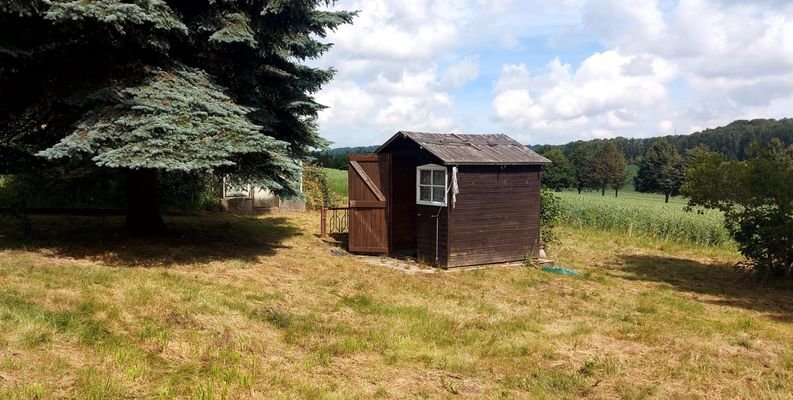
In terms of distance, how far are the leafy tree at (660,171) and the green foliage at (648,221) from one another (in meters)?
45.1

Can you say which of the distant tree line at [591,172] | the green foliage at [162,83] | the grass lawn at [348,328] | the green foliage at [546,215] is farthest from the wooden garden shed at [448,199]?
the distant tree line at [591,172]

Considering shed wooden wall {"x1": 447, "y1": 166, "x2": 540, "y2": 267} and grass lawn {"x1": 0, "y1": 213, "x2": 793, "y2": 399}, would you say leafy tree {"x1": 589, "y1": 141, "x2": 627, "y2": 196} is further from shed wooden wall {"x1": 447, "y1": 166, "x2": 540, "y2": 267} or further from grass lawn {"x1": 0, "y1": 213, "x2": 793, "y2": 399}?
grass lawn {"x1": 0, "y1": 213, "x2": 793, "y2": 399}

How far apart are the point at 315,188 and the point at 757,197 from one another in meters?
17.2

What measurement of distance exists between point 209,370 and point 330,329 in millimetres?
2145

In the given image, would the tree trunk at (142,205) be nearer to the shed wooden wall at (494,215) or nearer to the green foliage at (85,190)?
the green foliage at (85,190)

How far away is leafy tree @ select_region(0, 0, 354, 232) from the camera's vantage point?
9.35 m

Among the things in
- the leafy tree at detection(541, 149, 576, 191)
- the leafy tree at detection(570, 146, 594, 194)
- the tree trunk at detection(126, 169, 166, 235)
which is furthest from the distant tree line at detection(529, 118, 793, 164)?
the tree trunk at detection(126, 169, 166, 235)

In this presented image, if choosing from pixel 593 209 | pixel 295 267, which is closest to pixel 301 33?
pixel 295 267

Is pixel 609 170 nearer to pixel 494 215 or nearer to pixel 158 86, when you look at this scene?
pixel 494 215

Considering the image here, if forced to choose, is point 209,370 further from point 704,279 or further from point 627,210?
point 627,210

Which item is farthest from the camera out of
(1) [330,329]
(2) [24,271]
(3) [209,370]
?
(2) [24,271]

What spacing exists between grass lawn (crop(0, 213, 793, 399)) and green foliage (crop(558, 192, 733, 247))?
757 cm

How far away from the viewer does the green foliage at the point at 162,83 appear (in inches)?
368

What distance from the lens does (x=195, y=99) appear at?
1017 centimetres
